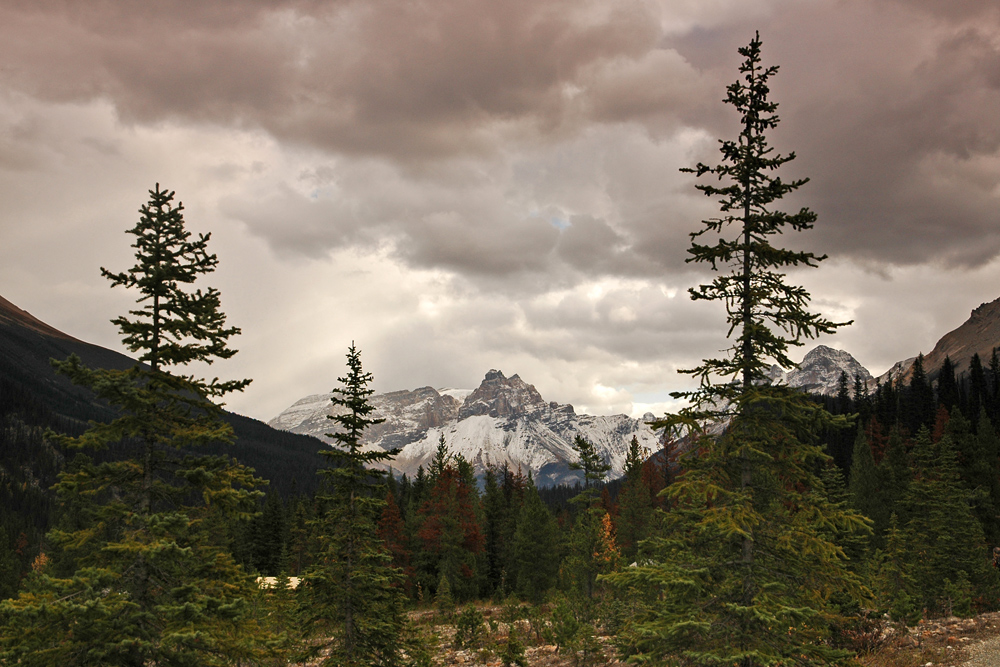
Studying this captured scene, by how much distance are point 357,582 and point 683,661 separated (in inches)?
460

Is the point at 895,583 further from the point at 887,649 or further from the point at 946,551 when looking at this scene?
the point at 887,649

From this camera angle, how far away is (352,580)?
19.5 m

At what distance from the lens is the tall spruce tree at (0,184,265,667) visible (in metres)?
10.8

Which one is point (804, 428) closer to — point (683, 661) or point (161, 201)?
point (683, 661)

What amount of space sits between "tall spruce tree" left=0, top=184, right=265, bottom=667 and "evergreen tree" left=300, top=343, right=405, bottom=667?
19.2 feet

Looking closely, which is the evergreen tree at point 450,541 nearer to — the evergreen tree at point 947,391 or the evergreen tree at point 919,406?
the evergreen tree at point 919,406

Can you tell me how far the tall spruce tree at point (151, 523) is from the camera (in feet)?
35.5

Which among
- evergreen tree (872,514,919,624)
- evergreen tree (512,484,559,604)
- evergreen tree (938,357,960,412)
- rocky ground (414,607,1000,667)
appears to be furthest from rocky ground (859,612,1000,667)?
evergreen tree (938,357,960,412)

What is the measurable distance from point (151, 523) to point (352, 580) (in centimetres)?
919

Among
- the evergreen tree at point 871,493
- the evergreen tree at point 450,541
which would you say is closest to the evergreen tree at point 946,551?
the evergreen tree at point 871,493

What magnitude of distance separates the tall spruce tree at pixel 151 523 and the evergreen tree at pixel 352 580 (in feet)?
19.2

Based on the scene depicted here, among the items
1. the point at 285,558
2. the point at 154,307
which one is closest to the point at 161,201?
the point at 154,307

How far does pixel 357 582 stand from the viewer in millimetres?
19453

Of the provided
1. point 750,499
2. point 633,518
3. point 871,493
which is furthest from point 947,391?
point 750,499
